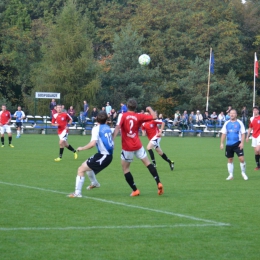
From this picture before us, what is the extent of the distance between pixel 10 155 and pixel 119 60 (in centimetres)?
4199

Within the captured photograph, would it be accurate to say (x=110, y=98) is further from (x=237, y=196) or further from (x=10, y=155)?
(x=237, y=196)

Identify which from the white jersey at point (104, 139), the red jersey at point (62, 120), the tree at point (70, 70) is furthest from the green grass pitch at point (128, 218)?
the tree at point (70, 70)

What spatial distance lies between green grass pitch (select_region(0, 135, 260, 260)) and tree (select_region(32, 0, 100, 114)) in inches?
1656

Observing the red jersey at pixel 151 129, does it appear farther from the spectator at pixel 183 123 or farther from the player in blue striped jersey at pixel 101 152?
the spectator at pixel 183 123

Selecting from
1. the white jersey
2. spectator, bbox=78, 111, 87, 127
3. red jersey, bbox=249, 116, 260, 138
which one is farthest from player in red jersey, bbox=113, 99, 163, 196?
spectator, bbox=78, 111, 87, 127

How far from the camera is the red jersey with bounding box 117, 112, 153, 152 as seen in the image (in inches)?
494

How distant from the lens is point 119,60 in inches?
2564

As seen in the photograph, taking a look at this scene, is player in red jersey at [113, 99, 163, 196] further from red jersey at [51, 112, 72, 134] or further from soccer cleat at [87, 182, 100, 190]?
red jersey at [51, 112, 72, 134]

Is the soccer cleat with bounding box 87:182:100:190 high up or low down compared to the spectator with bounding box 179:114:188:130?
down

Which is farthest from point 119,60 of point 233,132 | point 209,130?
point 233,132

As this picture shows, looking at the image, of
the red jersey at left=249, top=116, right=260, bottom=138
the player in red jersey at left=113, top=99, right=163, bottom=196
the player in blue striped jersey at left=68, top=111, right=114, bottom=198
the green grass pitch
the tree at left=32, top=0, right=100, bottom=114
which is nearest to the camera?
the green grass pitch

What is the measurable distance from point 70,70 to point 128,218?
49899 millimetres

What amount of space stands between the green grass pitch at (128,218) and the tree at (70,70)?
42067 millimetres

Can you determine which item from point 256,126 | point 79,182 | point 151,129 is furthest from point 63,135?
point 79,182
